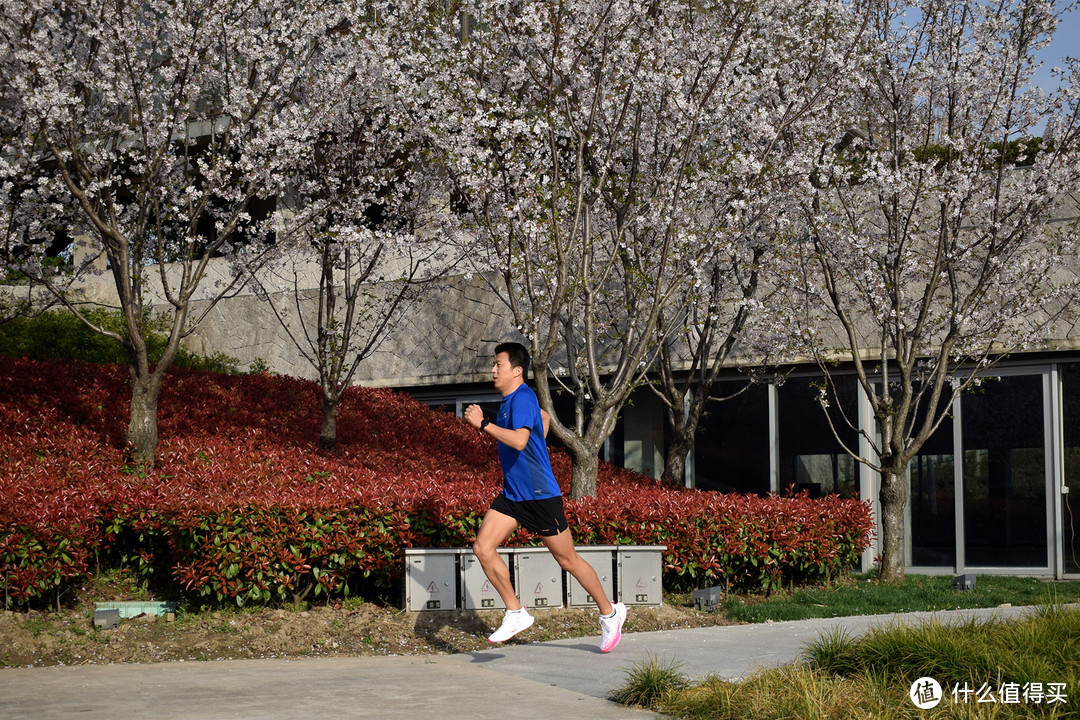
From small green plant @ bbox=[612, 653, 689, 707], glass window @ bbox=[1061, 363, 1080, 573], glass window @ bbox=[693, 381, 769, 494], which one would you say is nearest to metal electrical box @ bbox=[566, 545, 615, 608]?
small green plant @ bbox=[612, 653, 689, 707]

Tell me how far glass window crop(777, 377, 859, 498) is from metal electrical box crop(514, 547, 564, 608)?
6.85 meters

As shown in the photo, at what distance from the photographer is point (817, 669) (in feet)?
17.7

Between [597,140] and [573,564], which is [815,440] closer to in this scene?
[597,140]

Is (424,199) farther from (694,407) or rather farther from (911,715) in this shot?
(911,715)

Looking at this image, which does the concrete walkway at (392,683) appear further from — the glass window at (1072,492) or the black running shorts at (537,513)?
the glass window at (1072,492)

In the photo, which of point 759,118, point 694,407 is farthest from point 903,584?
point 759,118

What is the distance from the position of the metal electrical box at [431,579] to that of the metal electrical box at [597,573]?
102 centimetres

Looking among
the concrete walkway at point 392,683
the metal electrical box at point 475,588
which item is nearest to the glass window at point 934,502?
the concrete walkway at point 392,683

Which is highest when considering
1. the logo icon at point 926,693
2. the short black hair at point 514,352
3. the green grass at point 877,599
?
the short black hair at point 514,352

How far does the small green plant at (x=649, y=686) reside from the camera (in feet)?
17.1

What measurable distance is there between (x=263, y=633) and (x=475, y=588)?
1.67 m

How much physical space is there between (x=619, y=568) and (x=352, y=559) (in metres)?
2.26

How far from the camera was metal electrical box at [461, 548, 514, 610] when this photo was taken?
8.18 metres

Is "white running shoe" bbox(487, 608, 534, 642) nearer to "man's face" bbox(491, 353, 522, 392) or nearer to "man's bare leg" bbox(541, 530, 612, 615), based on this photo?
"man's bare leg" bbox(541, 530, 612, 615)
